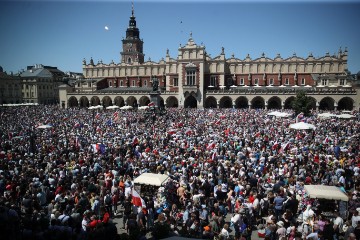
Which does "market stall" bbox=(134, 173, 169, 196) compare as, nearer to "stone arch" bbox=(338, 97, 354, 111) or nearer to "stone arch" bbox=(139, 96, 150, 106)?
"stone arch" bbox=(338, 97, 354, 111)

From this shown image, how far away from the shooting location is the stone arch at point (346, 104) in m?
48.2

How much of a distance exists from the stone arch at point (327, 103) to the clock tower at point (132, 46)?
51.0 metres

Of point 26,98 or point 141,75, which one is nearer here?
point 141,75

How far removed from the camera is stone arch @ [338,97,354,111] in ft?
158

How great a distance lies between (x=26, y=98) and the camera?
259 ft

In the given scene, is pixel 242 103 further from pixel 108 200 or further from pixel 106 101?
pixel 108 200

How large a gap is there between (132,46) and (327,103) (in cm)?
5549

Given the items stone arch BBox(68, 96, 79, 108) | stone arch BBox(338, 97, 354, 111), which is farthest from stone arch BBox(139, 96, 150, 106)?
stone arch BBox(338, 97, 354, 111)

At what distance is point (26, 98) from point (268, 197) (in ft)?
281

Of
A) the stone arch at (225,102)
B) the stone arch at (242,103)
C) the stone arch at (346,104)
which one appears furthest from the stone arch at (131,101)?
the stone arch at (346,104)

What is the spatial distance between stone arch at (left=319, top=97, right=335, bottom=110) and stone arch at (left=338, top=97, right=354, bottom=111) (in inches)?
70.5

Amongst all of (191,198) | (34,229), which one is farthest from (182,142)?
(34,229)

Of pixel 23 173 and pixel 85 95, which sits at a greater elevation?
pixel 85 95

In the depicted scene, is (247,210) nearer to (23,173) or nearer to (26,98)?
(23,173)
